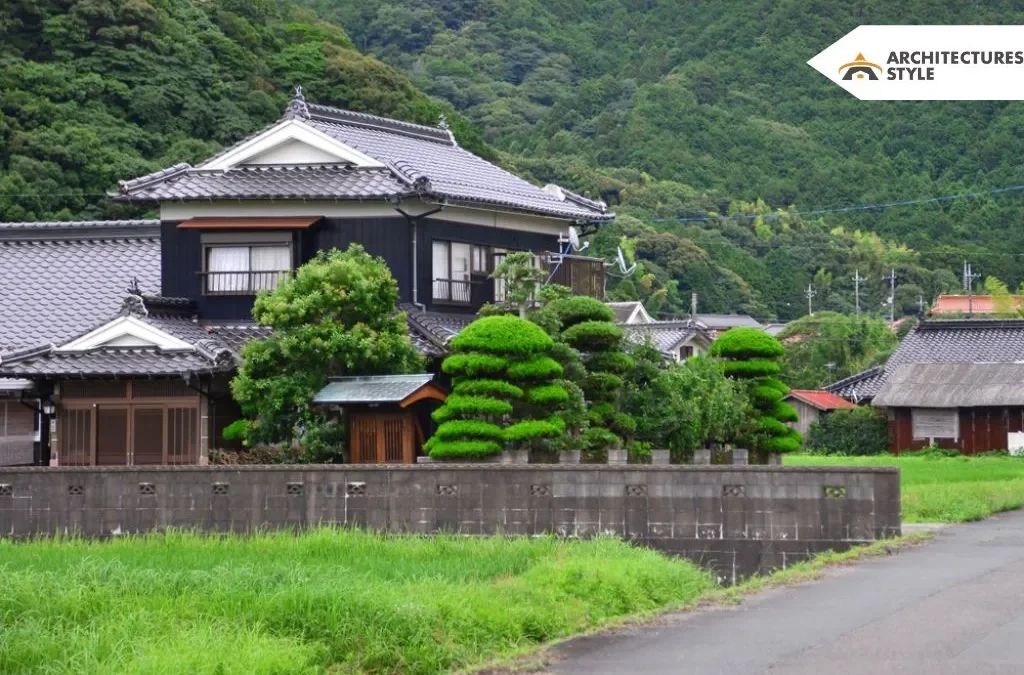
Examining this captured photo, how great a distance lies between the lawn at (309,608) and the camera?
35.6 ft

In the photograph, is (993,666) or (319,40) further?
(319,40)

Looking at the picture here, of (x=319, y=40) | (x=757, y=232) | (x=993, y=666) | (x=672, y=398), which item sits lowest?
(x=993, y=666)

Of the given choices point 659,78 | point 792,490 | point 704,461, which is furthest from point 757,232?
point 792,490

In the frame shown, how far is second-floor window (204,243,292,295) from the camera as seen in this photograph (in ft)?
99.2

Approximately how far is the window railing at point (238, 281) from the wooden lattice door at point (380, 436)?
471 cm

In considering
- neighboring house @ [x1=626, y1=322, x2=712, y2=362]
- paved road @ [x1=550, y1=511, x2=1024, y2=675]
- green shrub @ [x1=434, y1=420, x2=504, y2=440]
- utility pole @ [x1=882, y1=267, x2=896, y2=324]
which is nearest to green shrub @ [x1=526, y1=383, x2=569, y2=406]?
green shrub @ [x1=434, y1=420, x2=504, y2=440]

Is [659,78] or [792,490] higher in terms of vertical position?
[659,78]

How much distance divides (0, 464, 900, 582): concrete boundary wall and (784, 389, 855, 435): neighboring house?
122 feet

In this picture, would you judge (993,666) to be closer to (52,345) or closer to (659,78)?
(52,345)

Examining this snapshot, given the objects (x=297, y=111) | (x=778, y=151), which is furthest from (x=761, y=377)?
(x=778, y=151)

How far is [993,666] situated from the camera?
11.2m

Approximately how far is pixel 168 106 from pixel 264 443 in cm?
3523

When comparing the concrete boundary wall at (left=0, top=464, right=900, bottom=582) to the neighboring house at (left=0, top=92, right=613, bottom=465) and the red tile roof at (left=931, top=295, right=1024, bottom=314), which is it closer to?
the neighboring house at (left=0, top=92, right=613, bottom=465)

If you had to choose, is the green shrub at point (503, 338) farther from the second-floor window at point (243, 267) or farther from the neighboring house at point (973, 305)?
the neighboring house at point (973, 305)
